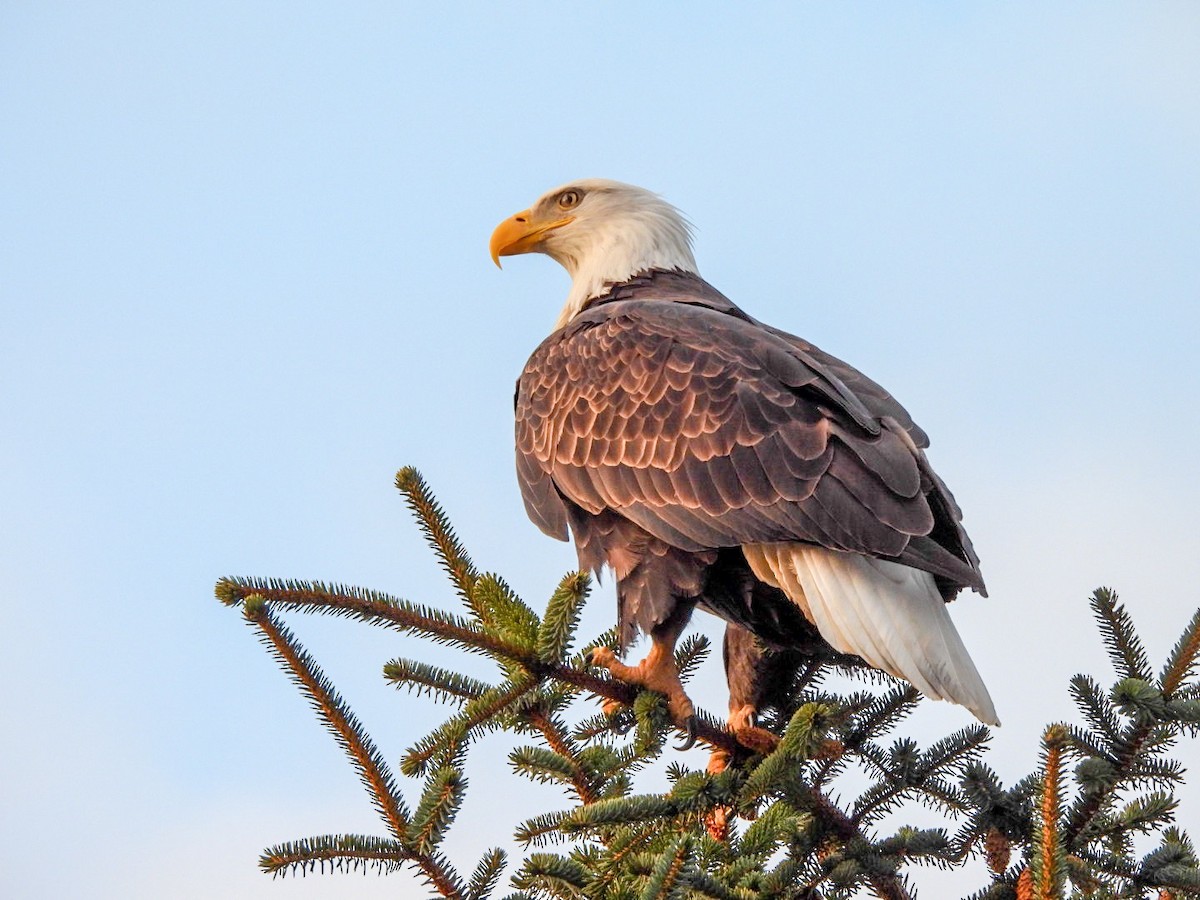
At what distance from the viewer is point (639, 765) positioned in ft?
12.6

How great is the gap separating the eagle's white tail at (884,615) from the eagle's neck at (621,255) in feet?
6.53

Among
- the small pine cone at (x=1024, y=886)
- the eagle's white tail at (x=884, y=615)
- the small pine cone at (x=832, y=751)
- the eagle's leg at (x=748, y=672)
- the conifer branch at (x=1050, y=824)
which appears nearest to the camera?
→ the conifer branch at (x=1050, y=824)

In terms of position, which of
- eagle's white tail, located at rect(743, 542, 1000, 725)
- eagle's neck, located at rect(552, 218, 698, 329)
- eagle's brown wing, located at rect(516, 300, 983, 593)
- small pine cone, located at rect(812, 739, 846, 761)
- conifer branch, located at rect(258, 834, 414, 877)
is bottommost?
conifer branch, located at rect(258, 834, 414, 877)

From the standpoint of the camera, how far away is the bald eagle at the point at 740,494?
13.7ft

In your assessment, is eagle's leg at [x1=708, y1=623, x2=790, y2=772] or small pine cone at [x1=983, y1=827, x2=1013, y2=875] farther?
eagle's leg at [x1=708, y1=623, x2=790, y2=772]

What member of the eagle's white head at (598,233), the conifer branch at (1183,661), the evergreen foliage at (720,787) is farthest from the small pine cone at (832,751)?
the eagle's white head at (598,233)

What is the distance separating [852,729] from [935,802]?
31 centimetres

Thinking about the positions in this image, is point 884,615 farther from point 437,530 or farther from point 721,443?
point 437,530

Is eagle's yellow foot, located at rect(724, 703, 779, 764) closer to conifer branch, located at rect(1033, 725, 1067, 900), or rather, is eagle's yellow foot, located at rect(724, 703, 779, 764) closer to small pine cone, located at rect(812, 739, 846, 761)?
small pine cone, located at rect(812, 739, 846, 761)

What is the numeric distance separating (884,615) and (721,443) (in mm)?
826

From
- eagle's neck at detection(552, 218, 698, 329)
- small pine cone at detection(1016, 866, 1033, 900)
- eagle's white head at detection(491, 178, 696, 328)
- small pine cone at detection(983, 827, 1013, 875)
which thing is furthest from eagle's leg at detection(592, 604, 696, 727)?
eagle's white head at detection(491, 178, 696, 328)

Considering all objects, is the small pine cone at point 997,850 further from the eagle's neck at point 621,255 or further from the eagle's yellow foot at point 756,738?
the eagle's neck at point 621,255

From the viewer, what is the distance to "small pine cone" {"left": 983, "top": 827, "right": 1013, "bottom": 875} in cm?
330

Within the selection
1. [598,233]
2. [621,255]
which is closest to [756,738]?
[621,255]
